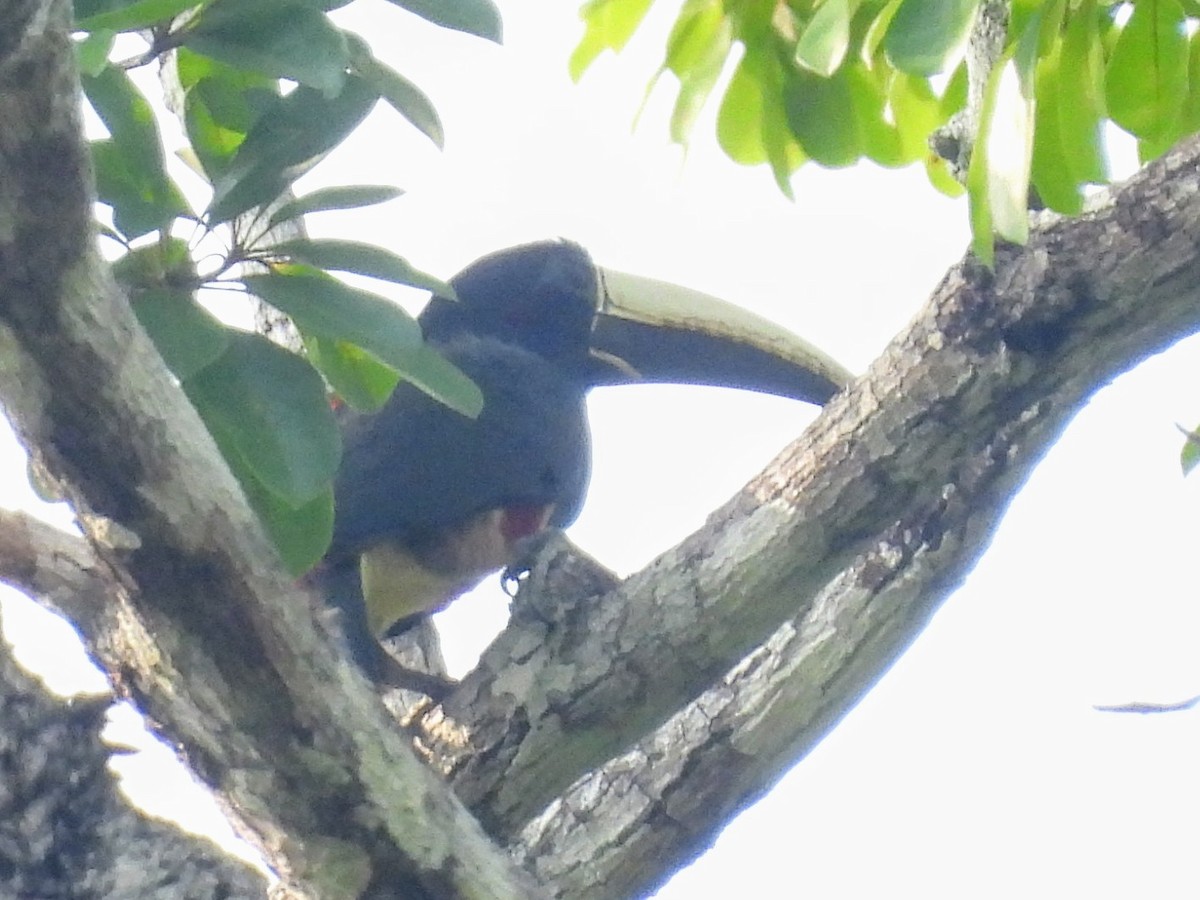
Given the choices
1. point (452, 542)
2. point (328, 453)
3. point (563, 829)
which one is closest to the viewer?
point (328, 453)

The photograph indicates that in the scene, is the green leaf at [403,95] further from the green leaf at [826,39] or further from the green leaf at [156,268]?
the green leaf at [826,39]

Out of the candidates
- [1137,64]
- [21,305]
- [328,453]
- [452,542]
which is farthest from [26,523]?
[1137,64]

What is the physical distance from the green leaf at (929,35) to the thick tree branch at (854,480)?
449mm

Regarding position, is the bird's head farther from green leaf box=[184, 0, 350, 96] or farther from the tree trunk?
green leaf box=[184, 0, 350, 96]

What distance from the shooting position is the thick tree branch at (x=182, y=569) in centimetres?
162

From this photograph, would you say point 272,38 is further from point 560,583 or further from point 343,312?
point 560,583

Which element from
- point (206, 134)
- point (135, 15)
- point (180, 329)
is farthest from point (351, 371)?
point (135, 15)

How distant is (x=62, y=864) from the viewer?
2303mm

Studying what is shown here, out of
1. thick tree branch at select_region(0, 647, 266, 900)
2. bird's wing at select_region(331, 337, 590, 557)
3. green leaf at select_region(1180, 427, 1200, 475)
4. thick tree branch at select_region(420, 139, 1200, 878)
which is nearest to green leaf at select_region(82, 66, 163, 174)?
thick tree branch at select_region(0, 647, 266, 900)

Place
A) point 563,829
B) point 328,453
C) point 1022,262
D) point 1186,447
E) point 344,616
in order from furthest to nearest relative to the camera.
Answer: point 344,616, point 1186,447, point 563,829, point 1022,262, point 328,453

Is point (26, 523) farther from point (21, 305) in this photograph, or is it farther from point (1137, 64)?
point (1137, 64)

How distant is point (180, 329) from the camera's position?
6.88 ft

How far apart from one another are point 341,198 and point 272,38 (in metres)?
0.40

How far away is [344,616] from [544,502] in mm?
596
